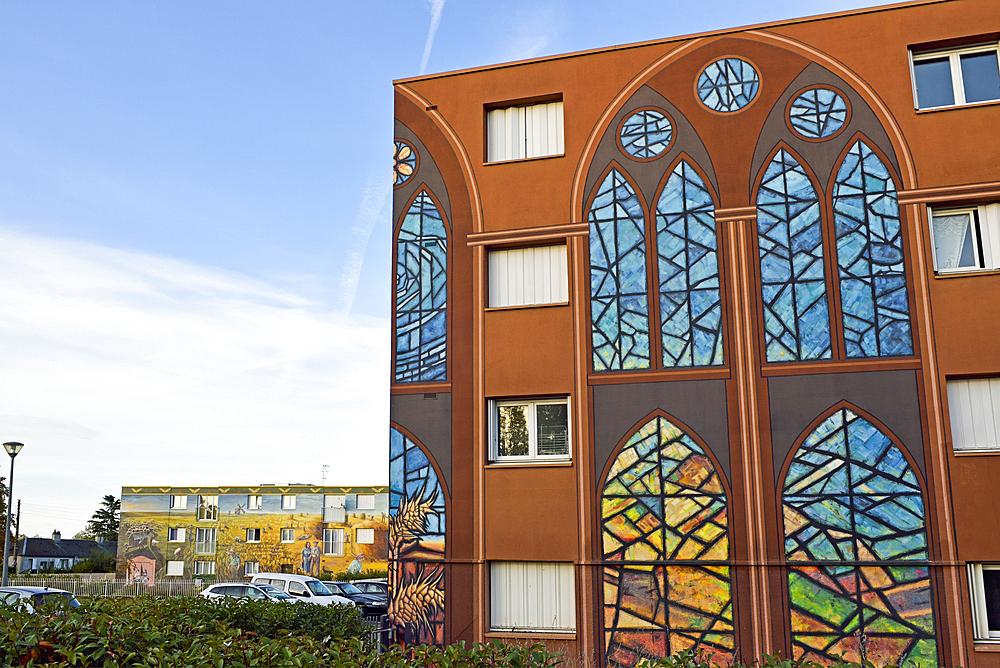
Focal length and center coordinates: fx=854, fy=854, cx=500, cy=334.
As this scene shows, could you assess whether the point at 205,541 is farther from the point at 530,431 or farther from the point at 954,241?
the point at 954,241

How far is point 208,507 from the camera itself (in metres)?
54.7

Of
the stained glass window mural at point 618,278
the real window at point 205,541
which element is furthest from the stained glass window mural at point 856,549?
the real window at point 205,541

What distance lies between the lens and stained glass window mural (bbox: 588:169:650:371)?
13562mm

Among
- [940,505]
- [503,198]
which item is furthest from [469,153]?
[940,505]

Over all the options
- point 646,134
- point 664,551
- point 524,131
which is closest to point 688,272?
point 646,134

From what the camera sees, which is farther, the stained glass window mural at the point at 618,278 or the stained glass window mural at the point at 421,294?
the stained glass window mural at the point at 421,294

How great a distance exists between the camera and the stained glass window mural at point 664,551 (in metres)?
12.4

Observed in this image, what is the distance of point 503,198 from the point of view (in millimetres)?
14672

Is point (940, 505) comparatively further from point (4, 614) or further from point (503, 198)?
point (4, 614)

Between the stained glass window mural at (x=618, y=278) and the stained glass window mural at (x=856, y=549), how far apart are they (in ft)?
9.83

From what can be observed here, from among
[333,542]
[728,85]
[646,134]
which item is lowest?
[333,542]

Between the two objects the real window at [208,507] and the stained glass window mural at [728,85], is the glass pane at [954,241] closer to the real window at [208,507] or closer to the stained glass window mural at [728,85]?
the stained glass window mural at [728,85]

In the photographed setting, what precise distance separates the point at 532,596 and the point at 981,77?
10744 millimetres

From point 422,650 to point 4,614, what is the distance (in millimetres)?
4249
